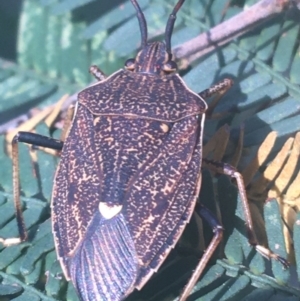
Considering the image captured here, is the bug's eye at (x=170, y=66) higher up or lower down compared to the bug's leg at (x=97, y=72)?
higher up

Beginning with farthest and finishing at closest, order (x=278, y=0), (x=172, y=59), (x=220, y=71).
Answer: (x=172, y=59), (x=220, y=71), (x=278, y=0)

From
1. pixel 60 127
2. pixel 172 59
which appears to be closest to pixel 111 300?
pixel 60 127

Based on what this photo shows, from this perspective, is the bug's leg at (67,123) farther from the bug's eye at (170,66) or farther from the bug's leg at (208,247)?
the bug's leg at (208,247)

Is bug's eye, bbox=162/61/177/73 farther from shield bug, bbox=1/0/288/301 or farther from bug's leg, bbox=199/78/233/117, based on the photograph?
bug's leg, bbox=199/78/233/117

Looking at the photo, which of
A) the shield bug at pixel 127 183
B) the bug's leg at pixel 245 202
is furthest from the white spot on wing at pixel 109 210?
the bug's leg at pixel 245 202

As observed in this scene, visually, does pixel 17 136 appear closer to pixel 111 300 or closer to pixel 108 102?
pixel 108 102

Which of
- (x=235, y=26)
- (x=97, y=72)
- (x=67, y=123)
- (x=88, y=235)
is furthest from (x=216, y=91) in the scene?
(x=88, y=235)
